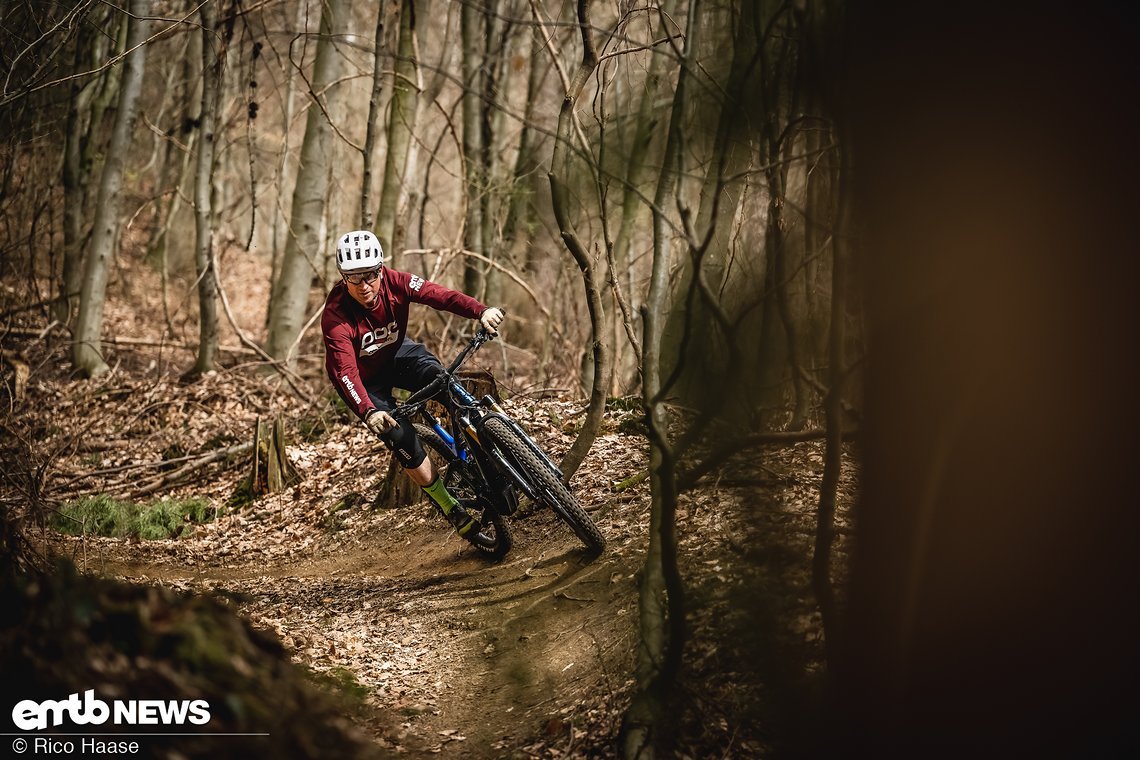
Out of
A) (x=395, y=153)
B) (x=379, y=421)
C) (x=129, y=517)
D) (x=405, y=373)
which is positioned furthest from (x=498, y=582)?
(x=395, y=153)

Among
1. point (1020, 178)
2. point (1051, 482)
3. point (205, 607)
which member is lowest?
point (205, 607)

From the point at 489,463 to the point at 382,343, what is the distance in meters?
1.17

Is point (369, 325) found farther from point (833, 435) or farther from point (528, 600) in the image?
point (833, 435)

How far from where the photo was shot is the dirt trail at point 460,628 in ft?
14.6

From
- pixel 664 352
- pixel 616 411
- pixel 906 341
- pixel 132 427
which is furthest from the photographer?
pixel 132 427

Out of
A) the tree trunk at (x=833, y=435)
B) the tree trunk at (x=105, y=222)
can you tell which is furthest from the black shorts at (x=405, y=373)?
the tree trunk at (x=105, y=222)

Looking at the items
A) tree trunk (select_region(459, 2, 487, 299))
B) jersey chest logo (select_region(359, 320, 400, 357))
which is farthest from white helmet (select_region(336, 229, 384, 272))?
tree trunk (select_region(459, 2, 487, 299))

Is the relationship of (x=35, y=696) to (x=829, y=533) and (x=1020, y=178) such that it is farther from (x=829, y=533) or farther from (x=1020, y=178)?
(x=1020, y=178)

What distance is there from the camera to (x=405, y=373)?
21.6ft

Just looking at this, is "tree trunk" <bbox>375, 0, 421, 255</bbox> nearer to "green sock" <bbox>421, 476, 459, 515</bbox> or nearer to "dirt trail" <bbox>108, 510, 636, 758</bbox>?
"dirt trail" <bbox>108, 510, 636, 758</bbox>

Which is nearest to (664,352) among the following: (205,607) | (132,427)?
(205,607)

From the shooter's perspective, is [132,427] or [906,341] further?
[132,427]

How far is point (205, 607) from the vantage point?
297 centimetres

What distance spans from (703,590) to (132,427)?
947 cm
